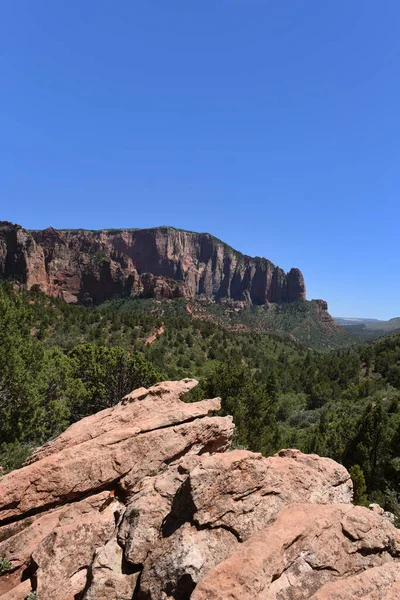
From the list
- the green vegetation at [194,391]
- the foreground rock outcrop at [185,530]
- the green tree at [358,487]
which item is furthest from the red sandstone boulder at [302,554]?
the green tree at [358,487]

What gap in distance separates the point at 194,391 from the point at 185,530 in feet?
80.2

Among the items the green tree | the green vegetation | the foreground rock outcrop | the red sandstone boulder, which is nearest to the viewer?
the red sandstone boulder

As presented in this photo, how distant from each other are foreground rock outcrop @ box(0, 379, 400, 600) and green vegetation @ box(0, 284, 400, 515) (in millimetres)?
6897

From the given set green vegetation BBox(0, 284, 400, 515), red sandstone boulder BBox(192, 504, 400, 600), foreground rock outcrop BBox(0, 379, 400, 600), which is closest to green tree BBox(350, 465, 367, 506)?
green vegetation BBox(0, 284, 400, 515)

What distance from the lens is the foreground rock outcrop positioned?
20.2ft

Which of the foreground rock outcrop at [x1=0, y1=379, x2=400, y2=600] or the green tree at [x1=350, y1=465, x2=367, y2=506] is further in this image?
the green tree at [x1=350, y1=465, x2=367, y2=506]

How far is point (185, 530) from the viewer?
6.96 meters

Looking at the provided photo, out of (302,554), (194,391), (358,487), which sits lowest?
(358,487)

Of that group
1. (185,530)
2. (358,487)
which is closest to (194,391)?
(358,487)

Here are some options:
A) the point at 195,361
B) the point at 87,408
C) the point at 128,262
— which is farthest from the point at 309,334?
the point at 87,408

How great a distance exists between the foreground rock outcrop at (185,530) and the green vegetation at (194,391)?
6.90 metres

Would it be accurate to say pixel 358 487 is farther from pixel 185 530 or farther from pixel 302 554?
pixel 185 530

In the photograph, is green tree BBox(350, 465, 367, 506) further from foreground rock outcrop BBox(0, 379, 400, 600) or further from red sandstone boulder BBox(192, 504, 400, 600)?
red sandstone boulder BBox(192, 504, 400, 600)

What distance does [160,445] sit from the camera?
39.6ft
